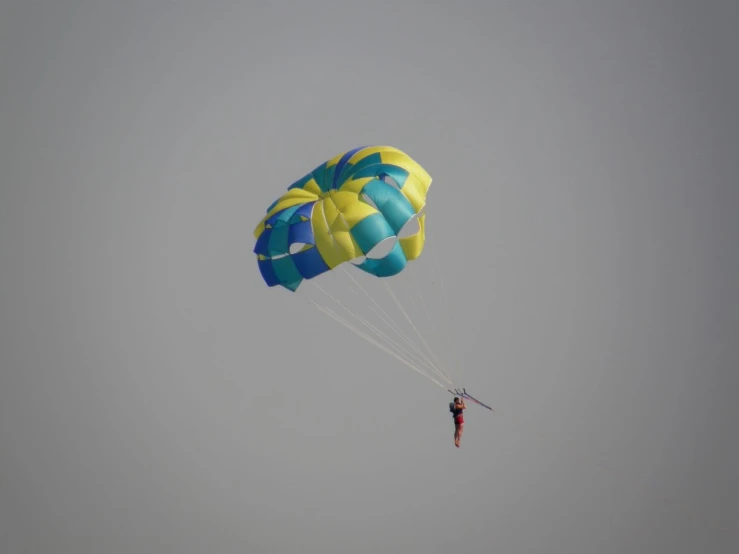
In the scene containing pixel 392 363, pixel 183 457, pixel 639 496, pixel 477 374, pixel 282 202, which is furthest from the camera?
pixel 392 363

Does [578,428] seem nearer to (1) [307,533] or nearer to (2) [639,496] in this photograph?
(2) [639,496]

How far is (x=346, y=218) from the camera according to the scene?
19.8 meters

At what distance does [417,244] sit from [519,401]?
4065cm

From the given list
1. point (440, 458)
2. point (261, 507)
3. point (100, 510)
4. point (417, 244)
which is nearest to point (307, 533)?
point (261, 507)

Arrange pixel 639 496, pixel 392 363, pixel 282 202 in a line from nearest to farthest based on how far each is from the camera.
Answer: pixel 282 202
pixel 639 496
pixel 392 363

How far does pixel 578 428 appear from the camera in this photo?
59562 millimetres

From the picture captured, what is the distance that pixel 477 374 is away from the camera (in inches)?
2415

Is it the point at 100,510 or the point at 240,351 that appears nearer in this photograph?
the point at 100,510

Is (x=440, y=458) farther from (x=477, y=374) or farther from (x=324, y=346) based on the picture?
(x=324, y=346)

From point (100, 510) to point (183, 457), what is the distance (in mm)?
8997

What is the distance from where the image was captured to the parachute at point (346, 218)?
781 inches

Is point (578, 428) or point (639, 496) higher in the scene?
point (578, 428)

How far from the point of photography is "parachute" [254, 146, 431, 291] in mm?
19844

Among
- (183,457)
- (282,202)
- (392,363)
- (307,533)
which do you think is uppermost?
(392,363)
